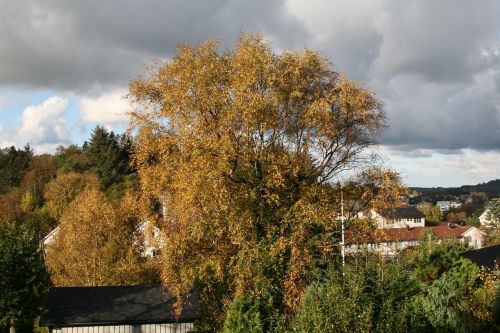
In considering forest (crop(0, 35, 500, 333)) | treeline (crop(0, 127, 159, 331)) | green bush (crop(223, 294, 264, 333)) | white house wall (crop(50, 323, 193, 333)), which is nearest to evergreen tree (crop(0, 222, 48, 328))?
treeline (crop(0, 127, 159, 331))

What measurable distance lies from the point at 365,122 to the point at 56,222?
5235 cm

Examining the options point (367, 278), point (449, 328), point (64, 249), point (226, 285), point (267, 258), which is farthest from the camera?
point (64, 249)

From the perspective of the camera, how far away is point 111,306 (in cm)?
2647

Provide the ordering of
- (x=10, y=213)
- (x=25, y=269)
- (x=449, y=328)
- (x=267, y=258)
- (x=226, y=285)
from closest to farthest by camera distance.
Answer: (x=449, y=328)
(x=267, y=258)
(x=226, y=285)
(x=25, y=269)
(x=10, y=213)

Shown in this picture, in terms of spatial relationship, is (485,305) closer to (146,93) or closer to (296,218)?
(296,218)

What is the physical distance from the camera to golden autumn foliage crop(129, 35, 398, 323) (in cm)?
1769

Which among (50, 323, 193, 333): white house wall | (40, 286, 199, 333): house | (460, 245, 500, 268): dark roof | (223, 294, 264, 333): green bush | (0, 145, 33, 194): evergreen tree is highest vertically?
(0, 145, 33, 194): evergreen tree

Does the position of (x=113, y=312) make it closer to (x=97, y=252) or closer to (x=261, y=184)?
(x=97, y=252)

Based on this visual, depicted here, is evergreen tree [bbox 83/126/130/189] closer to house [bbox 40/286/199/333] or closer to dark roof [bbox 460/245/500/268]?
house [bbox 40/286/199/333]

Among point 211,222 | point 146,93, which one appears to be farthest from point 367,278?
point 146,93

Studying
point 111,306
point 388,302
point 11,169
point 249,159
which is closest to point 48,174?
point 11,169

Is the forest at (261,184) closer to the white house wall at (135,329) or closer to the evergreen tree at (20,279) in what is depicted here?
the white house wall at (135,329)

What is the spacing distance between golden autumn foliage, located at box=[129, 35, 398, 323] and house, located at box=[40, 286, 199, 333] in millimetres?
7171

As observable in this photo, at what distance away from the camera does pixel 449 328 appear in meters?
16.8
